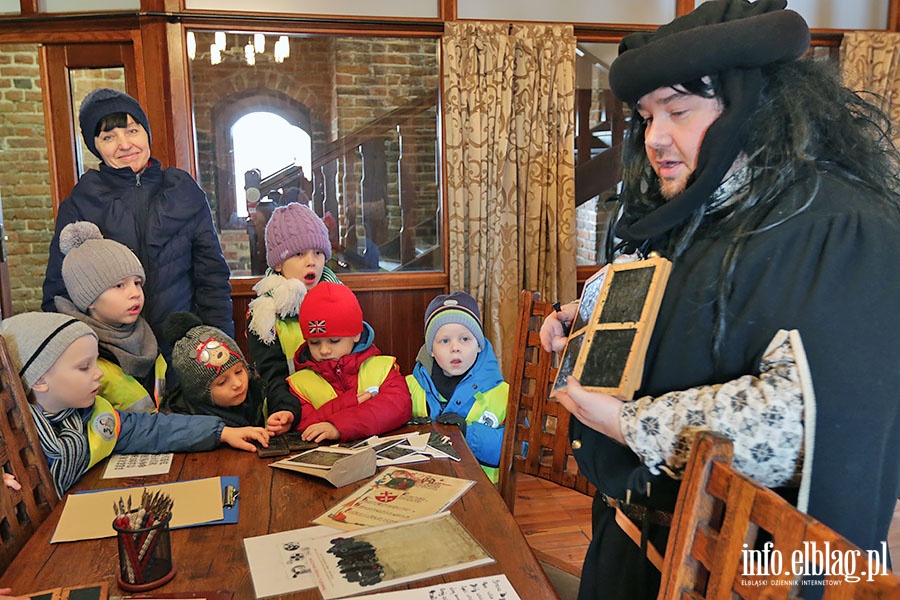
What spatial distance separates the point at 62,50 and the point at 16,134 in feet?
4.32

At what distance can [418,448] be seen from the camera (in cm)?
166

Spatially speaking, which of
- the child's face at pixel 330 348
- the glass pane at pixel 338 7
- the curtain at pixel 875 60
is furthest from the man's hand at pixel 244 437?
the curtain at pixel 875 60

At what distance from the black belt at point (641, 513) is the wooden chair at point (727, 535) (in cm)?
23

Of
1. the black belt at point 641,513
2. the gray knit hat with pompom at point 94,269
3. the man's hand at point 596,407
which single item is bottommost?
the black belt at point 641,513

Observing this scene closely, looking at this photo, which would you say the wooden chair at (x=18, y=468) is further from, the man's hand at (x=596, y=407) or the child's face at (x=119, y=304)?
the man's hand at (x=596, y=407)

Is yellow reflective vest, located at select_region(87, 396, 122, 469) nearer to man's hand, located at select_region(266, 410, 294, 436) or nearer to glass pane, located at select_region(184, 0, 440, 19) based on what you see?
man's hand, located at select_region(266, 410, 294, 436)

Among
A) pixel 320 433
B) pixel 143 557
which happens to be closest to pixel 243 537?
pixel 143 557

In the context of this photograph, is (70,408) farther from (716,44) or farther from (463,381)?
(716,44)

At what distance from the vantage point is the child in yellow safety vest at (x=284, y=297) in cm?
229

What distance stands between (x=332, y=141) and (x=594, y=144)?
1652 millimetres

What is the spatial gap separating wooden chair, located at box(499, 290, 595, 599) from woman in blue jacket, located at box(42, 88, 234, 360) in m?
1.32

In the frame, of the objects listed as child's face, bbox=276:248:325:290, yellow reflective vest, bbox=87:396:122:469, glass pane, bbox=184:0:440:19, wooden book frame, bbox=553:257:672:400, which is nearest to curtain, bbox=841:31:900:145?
glass pane, bbox=184:0:440:19

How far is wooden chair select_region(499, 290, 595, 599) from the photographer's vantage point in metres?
1.70

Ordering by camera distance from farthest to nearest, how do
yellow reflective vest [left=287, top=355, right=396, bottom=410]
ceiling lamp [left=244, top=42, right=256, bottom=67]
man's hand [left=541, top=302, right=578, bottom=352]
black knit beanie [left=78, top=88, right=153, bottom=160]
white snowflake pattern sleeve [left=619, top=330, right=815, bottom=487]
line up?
ceiling lamp [left=244, top=42, right=256, bottom=67] < black knit beanie [left=78, top=88, right=153, bottom=160] < yellow reflective vest [left=287, top=355, right=396, bottom=410] < man's hand [left=541, top=302, right=578, bottom=352] < white snowflake pattern sleeve [left=619, top=330, right=815, bottom=487]
